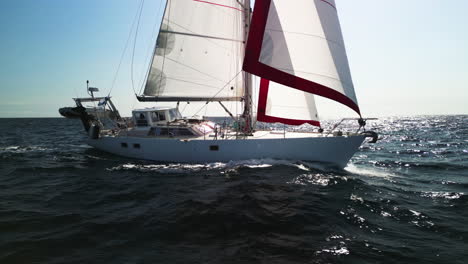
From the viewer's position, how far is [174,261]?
4195 mm

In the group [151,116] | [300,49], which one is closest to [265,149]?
[300,49]

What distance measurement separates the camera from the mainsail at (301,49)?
9375 millimetres

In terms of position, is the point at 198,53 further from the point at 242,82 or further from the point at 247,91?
the point at 247,91

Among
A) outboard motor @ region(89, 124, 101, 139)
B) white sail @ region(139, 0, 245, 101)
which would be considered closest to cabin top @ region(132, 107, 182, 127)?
white sail @ region(139, 0, 245, 101)

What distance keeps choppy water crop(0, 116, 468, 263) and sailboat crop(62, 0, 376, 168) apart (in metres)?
0.92

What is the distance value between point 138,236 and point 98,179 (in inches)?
224

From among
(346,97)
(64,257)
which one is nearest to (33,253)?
(64,257)

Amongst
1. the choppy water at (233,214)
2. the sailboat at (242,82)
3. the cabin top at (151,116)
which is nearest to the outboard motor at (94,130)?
the sailboat at (242,82)

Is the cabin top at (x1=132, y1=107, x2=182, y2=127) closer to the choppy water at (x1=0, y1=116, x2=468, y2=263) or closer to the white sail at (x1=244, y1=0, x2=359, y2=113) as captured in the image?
the choppy water at (x1=0, y1=116, x2=468, y2=263)

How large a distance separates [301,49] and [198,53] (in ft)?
18.2

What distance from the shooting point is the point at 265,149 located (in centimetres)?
1059

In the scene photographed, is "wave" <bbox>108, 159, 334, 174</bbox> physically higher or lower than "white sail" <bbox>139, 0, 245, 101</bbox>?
lower

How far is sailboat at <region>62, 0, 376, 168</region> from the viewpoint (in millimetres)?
9531

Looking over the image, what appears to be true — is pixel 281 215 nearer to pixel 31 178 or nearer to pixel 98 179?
pixel 98 179
